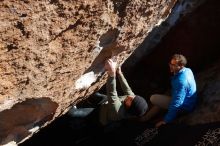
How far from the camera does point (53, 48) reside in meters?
2.69

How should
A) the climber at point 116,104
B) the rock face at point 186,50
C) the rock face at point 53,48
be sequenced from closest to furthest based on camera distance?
the rock face at point 53,48 → the climber at point 116,104 → the rock face at point 186,50

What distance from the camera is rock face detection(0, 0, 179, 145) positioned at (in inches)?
95.4

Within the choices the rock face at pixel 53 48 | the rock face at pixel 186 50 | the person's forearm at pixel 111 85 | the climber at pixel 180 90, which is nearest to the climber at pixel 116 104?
the person's forearm at pixel 111 85

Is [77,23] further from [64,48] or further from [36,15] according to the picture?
[36,15]

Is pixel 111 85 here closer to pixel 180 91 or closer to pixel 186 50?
pixel 180 91

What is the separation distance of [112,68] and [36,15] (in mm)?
1344

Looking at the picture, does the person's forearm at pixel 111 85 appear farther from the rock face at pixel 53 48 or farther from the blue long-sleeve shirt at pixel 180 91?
the blue long-sleeve shirt at pixel 180 91

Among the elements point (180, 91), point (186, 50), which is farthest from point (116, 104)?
point (186, 50)

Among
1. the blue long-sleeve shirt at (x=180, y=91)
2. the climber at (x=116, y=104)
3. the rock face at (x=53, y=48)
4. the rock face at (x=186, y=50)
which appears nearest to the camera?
the rock face at (x=53, y=48)

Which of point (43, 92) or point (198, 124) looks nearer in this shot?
point (43, 92)

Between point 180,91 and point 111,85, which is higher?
point 111,85

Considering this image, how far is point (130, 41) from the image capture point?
3.69 m

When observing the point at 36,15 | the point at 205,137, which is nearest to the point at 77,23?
the point at 36,15

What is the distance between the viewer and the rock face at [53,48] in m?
2.42
